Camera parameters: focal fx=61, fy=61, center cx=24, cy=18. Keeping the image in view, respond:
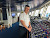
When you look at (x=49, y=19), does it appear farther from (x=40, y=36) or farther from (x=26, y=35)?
(x=26, y=35)

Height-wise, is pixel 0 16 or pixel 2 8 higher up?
pixel 2 8

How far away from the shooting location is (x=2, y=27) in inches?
201

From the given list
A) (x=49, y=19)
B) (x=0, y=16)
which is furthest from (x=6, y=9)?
(x=49, y=19)

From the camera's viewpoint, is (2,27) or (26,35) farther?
(2,27)

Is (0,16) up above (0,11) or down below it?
below

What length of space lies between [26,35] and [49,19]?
248 centimetres

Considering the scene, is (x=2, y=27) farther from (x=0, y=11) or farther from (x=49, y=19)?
(x=49, y=19)

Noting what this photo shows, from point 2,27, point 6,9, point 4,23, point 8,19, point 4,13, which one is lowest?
point 2,27

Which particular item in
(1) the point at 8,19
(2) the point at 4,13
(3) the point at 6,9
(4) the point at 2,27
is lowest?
(4) the point at 2,27

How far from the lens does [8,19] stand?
5.12 m

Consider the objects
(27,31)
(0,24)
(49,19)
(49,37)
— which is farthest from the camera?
(0,24)

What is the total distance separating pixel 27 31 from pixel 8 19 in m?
4.22

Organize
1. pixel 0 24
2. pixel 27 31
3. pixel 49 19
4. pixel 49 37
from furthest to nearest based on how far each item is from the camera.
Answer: pixel 0 24 → pixel 49 19 → pixel 49 37 → pixel 27 31

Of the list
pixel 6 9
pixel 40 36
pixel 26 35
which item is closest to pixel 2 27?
pixel 6 9
